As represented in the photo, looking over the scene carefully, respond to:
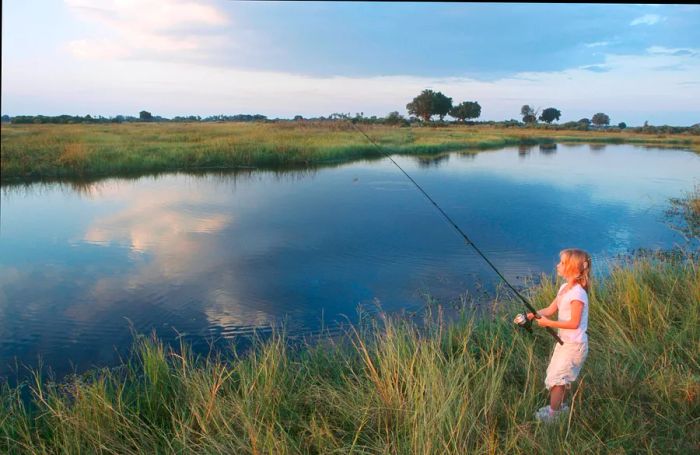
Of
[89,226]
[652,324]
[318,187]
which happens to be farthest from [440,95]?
[652,324]

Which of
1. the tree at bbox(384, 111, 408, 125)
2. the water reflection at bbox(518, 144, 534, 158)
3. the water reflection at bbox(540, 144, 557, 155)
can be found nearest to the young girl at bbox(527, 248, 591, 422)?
the water reflection at bbox(518, 144, 534, 158)

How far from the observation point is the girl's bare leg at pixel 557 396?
100 inches

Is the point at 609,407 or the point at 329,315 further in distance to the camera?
the point at 329,315

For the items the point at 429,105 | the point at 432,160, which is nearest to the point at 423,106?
the point at 429,105

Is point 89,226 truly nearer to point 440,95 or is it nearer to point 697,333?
point 697,333

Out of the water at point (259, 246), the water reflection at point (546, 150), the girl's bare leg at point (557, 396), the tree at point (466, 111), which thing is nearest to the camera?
the girl's bare leg at point (557, 396)

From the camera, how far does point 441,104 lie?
165 ft

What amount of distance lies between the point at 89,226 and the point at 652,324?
29.3 feet

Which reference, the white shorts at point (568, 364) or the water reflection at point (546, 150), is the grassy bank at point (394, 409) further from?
the water reflection at point (546, 150)

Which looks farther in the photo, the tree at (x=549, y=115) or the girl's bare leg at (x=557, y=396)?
the tree at (x=549, y=115)

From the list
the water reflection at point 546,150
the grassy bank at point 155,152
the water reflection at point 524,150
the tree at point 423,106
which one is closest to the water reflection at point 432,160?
the grassy bank at point 155,152

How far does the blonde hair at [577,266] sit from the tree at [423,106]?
4854 centimetres

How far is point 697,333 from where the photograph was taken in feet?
11.0

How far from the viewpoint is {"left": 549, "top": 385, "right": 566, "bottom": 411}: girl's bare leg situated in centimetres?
254
